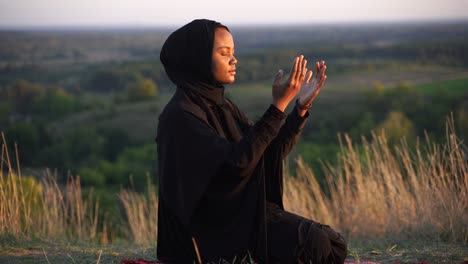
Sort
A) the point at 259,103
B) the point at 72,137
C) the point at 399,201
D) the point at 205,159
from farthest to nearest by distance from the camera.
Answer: the point at 259,103 < the point at 72,137 < the point at 399,201 < the point at 205,159

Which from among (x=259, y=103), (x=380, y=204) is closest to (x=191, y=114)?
(x=380, y=204)

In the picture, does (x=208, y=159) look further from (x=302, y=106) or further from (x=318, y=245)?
(x=318, y=245)

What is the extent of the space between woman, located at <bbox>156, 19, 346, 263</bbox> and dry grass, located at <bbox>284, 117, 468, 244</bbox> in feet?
7.04

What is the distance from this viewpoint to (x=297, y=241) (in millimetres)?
3195

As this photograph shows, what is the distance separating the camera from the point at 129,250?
477cm

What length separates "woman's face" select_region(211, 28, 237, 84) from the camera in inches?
126

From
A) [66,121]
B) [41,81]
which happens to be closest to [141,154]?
[66,121]

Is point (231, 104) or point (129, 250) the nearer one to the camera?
point (231, 104)

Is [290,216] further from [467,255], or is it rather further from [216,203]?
[467,255]

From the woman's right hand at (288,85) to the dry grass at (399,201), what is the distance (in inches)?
102

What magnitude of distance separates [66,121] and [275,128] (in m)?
50.6

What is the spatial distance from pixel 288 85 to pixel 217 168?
0.54 meters

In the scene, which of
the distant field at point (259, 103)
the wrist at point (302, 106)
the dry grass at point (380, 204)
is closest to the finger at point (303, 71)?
the wrist at point (302, 106)

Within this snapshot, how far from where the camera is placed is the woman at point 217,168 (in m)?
3.05
